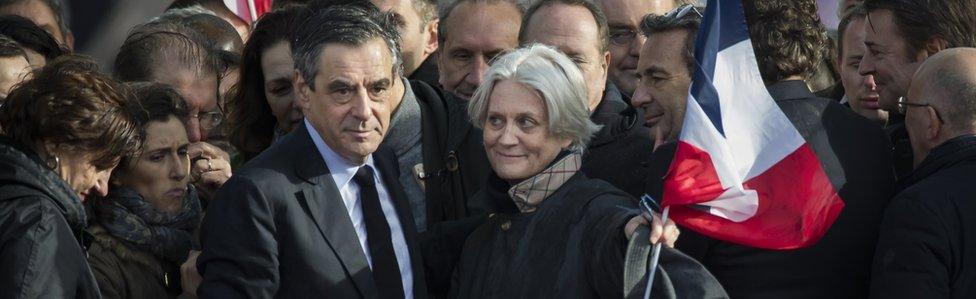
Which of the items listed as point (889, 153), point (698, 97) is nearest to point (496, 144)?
point (698, 97)

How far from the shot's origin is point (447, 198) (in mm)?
5641

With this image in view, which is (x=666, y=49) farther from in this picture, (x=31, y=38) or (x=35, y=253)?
(x=31, y=38)

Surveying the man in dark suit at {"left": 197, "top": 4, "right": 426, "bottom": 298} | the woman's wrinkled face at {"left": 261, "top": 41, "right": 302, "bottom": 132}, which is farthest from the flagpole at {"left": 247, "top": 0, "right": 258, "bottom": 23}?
the man in dark suit at {"left": 197, "top": 4, "right": 426, "bottom": 298}

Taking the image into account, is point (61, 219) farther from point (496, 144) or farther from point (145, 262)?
point (496, 144)

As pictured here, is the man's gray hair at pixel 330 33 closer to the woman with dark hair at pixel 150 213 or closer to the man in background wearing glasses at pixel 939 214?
the woman with dark hair at pixel 150 213

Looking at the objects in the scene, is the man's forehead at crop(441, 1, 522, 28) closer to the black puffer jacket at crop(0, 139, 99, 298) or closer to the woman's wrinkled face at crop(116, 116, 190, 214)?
the woman's wrinkled face at crop(116, 116, 190, 214)

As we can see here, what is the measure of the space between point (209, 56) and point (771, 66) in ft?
9.52

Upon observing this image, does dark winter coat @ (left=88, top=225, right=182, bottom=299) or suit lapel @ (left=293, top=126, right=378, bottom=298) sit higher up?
suit lapel @ (left=293, top=126, right=378, bottom=298)

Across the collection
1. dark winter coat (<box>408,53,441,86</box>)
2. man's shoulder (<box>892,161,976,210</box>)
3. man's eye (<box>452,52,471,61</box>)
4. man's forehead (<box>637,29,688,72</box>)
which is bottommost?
dark winter coat (<box>408,53,441,86</box>)

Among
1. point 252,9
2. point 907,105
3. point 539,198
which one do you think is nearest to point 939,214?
point 907,105

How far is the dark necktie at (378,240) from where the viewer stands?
4859 millimetres

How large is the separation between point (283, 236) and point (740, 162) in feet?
4.68

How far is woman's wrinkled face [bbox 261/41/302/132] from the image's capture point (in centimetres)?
609

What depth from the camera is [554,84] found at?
4.79 metres
